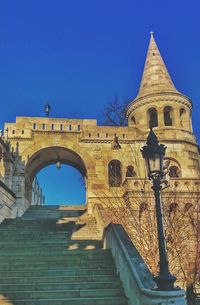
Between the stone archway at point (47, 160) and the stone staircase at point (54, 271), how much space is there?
7.47 metres

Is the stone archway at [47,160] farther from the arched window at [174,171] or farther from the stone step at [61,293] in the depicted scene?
the stone step at [61,293]

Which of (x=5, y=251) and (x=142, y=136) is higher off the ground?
(x=142, y=136)

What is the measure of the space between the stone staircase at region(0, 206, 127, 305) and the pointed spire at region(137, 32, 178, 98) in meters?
12.3

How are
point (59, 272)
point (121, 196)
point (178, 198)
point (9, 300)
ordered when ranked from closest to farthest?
point (9, 300), point (59, 272), point (178, 198), point (121, 196)

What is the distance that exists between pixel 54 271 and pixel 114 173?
38.7 ft

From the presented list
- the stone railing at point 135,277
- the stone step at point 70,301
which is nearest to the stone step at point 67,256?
the stone railing at point 135,277

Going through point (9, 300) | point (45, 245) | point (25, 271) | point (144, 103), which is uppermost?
point (144, 103)

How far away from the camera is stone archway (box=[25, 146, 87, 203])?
770 inches

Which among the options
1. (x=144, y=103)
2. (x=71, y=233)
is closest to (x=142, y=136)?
(x=144, y=103)

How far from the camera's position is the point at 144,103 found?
21.2 meters

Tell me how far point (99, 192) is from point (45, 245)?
323 inches

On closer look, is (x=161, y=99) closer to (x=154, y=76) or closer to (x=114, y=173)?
(x=154, y=76)

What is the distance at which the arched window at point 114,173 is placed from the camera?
1903 cm

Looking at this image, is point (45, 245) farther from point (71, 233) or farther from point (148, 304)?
point (148, 304)
